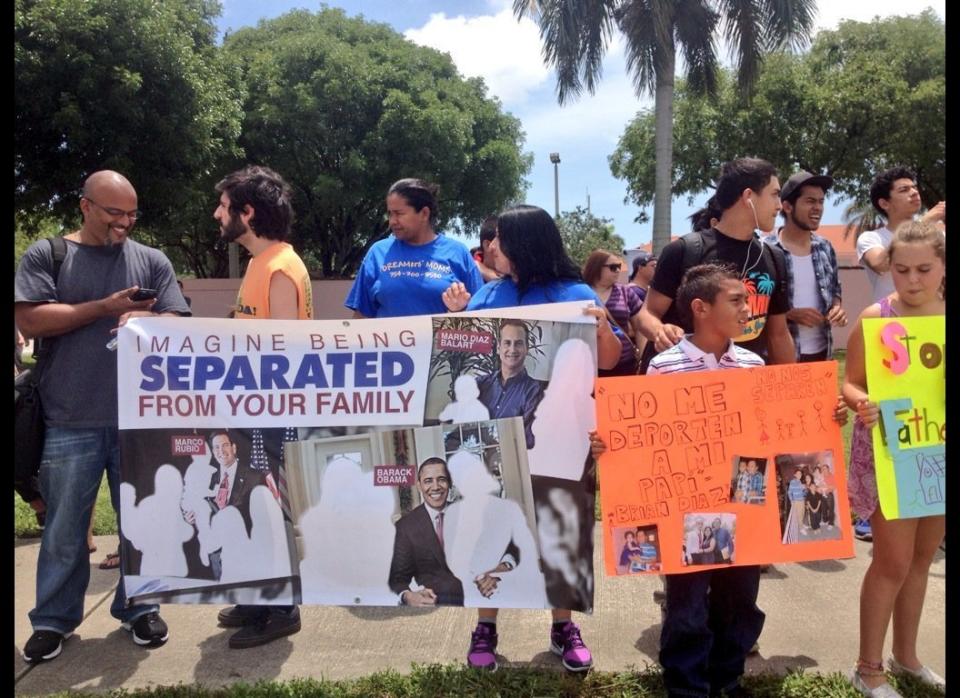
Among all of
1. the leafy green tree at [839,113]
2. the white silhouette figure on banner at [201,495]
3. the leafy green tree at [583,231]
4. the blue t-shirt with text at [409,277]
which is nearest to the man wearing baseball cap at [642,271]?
the blue t-shirt with text at [409,277]

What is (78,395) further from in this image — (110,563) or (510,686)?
(510,686)

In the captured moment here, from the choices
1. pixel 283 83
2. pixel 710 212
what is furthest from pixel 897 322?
pixel 283 83

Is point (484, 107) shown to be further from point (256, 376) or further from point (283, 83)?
point (256, 376)

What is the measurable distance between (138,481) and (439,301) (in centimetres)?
142

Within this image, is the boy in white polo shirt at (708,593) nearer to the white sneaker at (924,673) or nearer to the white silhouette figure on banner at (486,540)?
the white silhouette figure on banner at (486,540)

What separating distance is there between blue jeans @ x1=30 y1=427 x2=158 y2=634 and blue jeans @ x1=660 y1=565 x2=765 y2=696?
2048 millimetres

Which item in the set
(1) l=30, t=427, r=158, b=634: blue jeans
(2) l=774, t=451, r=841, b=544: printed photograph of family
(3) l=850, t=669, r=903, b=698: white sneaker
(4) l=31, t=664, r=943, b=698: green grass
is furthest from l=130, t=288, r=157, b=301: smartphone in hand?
(3) l=850, t=669, r=903, b=698: white sneaker

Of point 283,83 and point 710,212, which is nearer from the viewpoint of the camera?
point 710,212

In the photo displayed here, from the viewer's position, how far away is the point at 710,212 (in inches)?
126

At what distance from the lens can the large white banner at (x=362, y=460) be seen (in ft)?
8.60

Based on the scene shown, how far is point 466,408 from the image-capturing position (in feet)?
8.64

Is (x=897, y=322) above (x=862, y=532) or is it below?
above

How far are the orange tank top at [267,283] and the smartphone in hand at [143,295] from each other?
315mm
